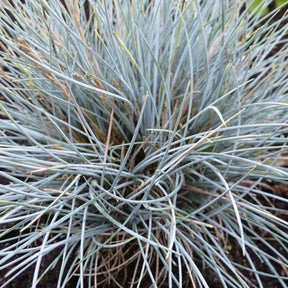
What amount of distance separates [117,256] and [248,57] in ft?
2.05

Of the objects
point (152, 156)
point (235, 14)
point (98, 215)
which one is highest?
point (235, 14)

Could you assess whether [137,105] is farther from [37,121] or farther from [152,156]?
[37,121]

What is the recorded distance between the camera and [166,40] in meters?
1.18

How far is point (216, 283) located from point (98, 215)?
41cm

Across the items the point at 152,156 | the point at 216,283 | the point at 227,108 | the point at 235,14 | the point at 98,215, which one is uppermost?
the point at 235,14

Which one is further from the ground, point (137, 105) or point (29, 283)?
point (137, 105)

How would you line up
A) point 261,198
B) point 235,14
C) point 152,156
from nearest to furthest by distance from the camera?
point 152,156
point 235,14
point 261,198

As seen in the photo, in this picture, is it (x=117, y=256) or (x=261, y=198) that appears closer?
(x=117, y=256)

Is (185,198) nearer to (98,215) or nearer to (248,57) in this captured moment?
(98,215)

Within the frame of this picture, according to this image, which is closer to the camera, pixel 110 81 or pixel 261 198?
pixel 110 81

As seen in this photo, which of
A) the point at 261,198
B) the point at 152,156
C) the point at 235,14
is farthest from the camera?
the point at 261,198

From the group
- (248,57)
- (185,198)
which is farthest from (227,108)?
(185,198)

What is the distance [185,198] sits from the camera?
3.83ft

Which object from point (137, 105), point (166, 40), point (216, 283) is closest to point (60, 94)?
point (137, 105)
